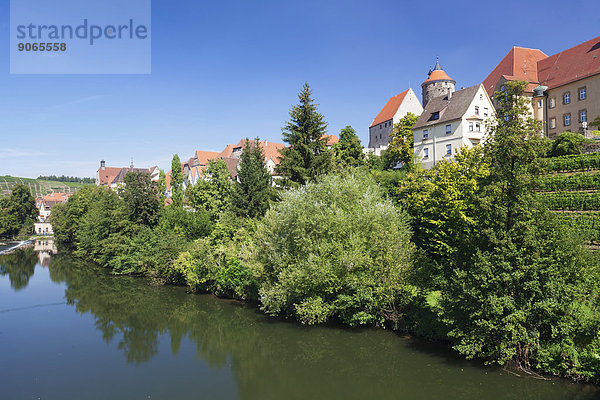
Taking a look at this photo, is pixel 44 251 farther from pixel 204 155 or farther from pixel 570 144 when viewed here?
pixel 570 144

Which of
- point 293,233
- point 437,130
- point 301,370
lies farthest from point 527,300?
point 437,130

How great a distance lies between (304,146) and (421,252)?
43.9 ft

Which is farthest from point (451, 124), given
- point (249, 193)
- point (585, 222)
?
point (249, 193)

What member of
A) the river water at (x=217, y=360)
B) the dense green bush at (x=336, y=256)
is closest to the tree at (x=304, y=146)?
the dense green bush at (x=336, y=256)

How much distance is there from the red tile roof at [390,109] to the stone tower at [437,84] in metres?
4.77

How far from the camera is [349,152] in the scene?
45250mm

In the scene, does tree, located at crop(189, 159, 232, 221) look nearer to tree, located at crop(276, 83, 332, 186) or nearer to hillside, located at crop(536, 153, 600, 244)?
tree, located at crop(276, 83, 332, 186)

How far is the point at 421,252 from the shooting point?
2359 cm

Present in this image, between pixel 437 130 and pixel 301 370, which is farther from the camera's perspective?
pixel 437 130

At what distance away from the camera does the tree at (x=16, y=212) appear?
283ft

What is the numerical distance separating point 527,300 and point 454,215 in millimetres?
9344

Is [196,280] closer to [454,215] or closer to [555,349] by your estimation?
[454,215]

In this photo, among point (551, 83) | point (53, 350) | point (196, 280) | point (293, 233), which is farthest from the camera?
point (551, 83)

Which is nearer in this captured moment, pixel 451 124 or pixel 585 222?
pixel 585 222
